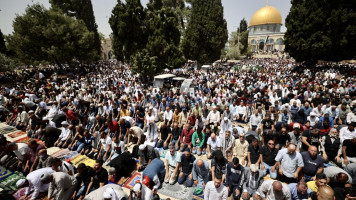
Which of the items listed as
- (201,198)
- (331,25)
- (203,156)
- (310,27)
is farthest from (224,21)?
(201,198)

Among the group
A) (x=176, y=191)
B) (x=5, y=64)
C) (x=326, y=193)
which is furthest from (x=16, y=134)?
A: (x=5, y=64)

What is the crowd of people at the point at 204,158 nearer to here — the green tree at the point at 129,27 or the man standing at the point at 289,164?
the man standing at the point at 289,164

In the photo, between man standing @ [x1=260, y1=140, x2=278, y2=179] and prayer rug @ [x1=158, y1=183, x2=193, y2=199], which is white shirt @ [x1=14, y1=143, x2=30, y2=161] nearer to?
prayer rug @ [x1=158, y1=183, x2=193, y2=199]

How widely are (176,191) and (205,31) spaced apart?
2645cm

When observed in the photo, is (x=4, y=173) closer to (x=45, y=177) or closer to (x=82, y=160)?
(x=82, y=160)

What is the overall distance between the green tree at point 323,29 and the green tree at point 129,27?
70.0 feet

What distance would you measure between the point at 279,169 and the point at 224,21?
28.8 meters

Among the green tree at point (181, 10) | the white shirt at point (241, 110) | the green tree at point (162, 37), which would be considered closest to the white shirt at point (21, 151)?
the white shirt at point (241, 110)

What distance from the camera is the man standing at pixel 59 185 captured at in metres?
4.22

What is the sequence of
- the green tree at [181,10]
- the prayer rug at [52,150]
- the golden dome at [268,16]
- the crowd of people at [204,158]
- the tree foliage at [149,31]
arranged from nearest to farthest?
the crowd of people at [204,158] → the prayer rug at [52,150] → the tree foliage at [149,31] → the green tree at [181,10] → the golden dome at [268,16]

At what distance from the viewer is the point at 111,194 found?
3855mm

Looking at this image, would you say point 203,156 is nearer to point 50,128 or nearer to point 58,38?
point 50,128

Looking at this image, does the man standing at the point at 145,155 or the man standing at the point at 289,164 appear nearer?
the man standing at the point at 289,164

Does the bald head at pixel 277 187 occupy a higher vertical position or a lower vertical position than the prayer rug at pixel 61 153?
higher
